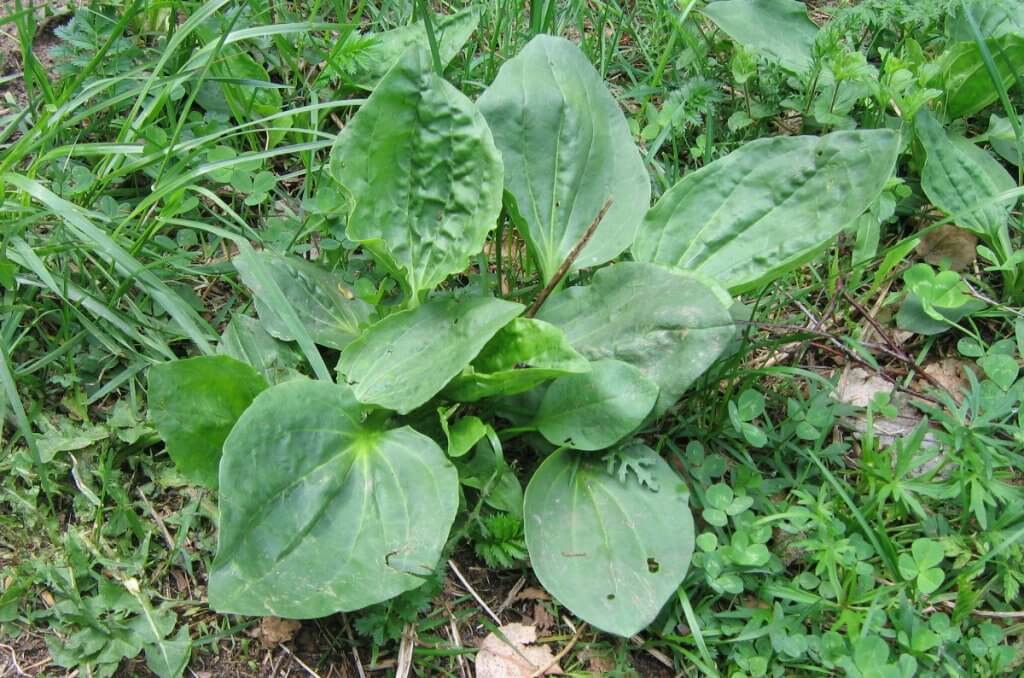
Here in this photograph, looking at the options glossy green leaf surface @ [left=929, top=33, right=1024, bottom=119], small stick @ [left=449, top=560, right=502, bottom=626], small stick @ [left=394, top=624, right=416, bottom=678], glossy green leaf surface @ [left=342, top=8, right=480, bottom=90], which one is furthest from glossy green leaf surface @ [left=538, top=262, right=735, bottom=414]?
glossy green leaf surface @ [left=929, top=33, right=1024, bottom=119]

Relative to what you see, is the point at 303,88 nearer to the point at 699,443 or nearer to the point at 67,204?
the point at 67,204

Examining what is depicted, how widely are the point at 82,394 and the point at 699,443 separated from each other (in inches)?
65.3

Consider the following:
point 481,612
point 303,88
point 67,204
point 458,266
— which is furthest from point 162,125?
point 481,612

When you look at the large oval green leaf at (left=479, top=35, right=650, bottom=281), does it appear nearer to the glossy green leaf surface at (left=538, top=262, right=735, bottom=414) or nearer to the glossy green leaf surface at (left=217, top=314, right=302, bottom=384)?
the glossy green leaf surface at (left=538, top=262, right=735, bottom=414)

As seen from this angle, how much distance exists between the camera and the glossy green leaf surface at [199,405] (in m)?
2.14

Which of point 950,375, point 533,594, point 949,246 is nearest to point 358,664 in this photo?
point 533,594

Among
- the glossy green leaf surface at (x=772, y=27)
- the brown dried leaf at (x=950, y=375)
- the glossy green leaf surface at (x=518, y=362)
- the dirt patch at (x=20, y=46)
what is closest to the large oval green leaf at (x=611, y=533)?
the glossy green leaf surface at (x=518, y=362)

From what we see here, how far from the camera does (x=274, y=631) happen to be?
2.27 m

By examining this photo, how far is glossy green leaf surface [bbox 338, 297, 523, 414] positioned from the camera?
7.33 feet

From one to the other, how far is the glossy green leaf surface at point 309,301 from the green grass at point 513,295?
0.11m

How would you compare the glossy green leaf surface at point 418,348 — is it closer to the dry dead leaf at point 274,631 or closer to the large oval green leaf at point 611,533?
the large oval green leaf at point 611,533

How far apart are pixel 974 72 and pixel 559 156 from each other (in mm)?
1481

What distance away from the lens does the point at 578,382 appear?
2.35 m

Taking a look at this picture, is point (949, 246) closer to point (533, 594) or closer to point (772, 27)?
point (772, 27)
